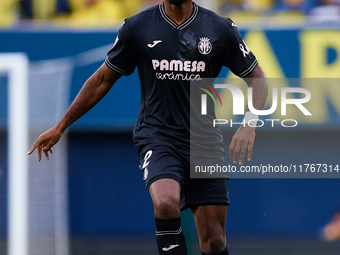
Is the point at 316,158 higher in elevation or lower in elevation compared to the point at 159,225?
higher

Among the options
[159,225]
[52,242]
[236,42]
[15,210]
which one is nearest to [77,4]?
[52,242]

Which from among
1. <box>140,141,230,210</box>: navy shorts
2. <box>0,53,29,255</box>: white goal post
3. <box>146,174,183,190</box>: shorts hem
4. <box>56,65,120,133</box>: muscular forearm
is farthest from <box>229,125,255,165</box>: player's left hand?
<box>0,53,29,255</box>: white goal post

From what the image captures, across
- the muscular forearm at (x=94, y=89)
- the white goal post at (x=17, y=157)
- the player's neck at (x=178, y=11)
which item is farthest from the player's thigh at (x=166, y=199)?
the white goal post at (x=17, y=157)

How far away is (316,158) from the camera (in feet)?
29.5

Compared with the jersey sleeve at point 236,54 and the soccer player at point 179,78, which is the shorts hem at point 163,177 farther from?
the jersey sleeve at point 236,54

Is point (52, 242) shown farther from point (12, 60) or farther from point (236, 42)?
point (236, 42)

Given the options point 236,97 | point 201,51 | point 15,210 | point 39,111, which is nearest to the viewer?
point 201,51

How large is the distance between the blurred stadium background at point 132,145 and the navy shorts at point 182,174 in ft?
13.5

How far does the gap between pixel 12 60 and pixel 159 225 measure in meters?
2.55

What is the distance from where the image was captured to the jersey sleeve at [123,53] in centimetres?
450

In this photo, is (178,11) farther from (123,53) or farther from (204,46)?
(123,53)

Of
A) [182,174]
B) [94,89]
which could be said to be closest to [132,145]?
[94,89]

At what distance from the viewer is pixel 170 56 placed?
14.6 feet

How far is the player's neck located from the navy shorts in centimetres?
85
